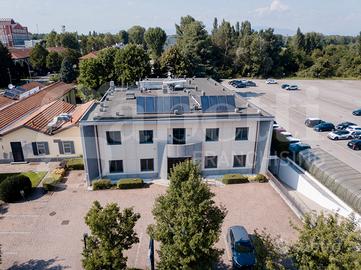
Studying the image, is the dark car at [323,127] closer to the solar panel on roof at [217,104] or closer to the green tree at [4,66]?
the solar panel on roof at [217,104]

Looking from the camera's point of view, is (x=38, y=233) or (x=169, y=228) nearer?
(x=169, y=228)

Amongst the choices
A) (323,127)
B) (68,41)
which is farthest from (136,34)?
(323,127)

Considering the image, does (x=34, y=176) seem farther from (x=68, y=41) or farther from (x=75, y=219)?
(x=68, y=41)

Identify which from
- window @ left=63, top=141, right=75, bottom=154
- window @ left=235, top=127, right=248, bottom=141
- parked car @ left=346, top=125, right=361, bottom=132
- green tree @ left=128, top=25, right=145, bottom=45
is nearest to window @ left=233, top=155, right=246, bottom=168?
window @ left=235, top=127, right=248, bottom=141

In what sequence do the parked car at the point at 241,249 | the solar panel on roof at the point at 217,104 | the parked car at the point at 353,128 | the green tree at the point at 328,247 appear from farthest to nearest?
the parked car at the point at 353,128, the solar panel on roof at the point at 217,104, the parked car at the point at 241,249, the green tree at the point at 328,247

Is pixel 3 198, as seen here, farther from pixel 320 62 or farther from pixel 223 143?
pixel 320 62

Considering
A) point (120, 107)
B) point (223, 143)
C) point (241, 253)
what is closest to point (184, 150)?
point (223, 143)

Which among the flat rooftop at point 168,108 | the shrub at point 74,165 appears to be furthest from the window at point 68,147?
the flat rooftop at point 168,108
